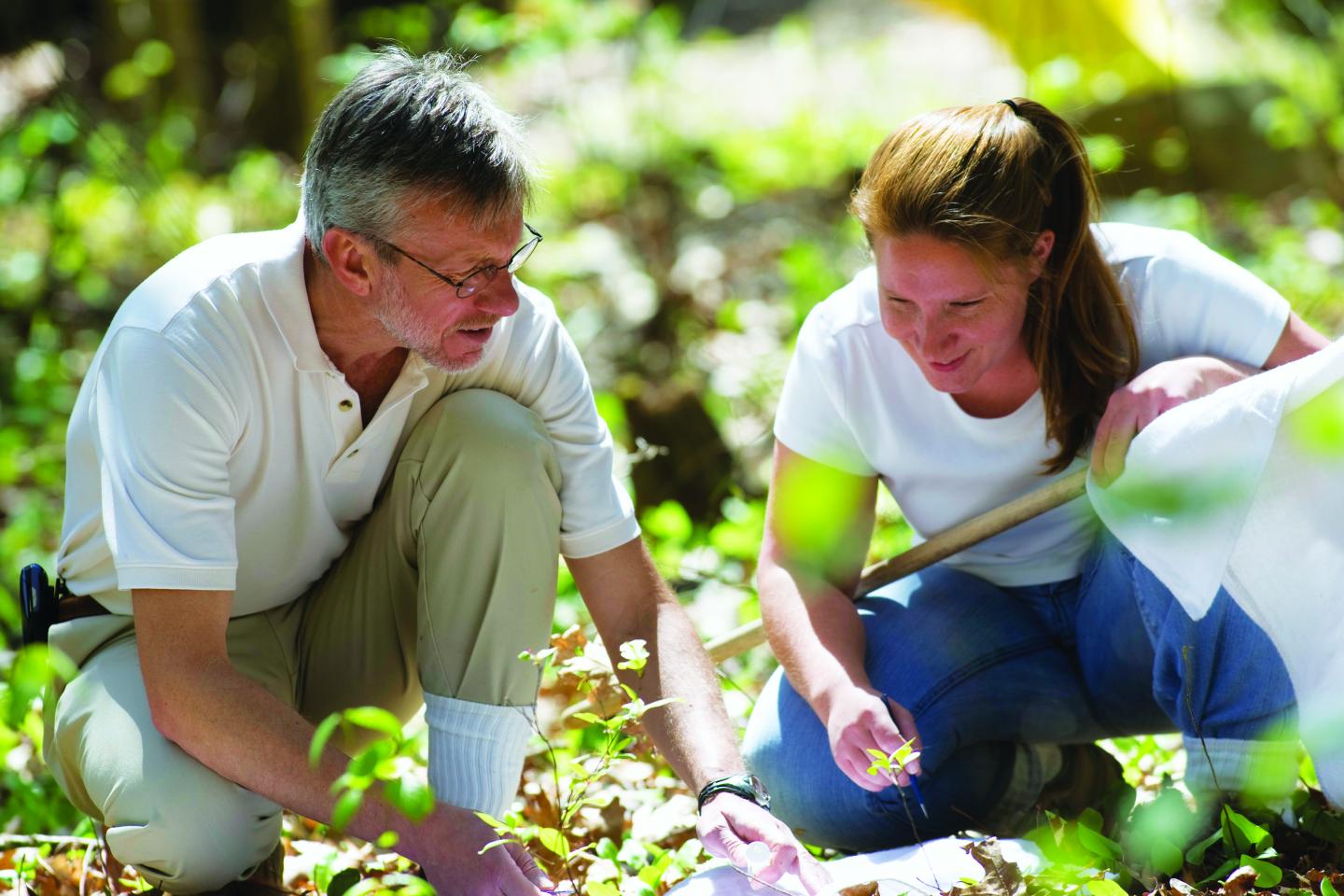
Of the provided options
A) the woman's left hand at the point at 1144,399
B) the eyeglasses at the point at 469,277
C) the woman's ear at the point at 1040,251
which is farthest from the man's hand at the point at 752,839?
the woman's ear at the point at 1040,251

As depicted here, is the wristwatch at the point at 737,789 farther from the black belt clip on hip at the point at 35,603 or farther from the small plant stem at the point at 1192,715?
the black belt clip on hip at the point at 35,603

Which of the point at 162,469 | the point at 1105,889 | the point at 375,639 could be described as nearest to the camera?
the point at 1105,889

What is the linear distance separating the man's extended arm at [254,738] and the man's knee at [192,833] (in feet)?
0.27

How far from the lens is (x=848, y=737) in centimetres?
205

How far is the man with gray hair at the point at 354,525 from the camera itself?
1.84m

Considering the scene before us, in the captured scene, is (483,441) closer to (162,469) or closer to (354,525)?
(354,525)

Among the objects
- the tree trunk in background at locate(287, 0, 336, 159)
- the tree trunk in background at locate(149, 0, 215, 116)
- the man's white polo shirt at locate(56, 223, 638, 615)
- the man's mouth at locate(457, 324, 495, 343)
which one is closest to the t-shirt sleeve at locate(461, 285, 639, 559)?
the man's white polo shirt at locate(56, 223, 638, 615)

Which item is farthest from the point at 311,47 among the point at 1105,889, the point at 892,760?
the point at 1105,889

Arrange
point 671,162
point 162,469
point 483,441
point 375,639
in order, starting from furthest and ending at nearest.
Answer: point 671,162 → point 375,639 → point 483,441 → point 162,469

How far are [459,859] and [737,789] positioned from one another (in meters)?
0.39

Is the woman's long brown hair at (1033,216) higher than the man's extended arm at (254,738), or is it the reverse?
the woman's long brown hair at (1033,216)

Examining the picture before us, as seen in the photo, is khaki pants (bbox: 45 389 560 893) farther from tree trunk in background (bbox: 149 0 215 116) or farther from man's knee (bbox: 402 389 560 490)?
tree trunk in background (bbox: 149 0 215 116)

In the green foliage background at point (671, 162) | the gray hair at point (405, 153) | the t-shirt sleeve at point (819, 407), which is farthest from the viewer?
the green foliage background at point (671, 162)

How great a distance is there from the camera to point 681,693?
207cm
